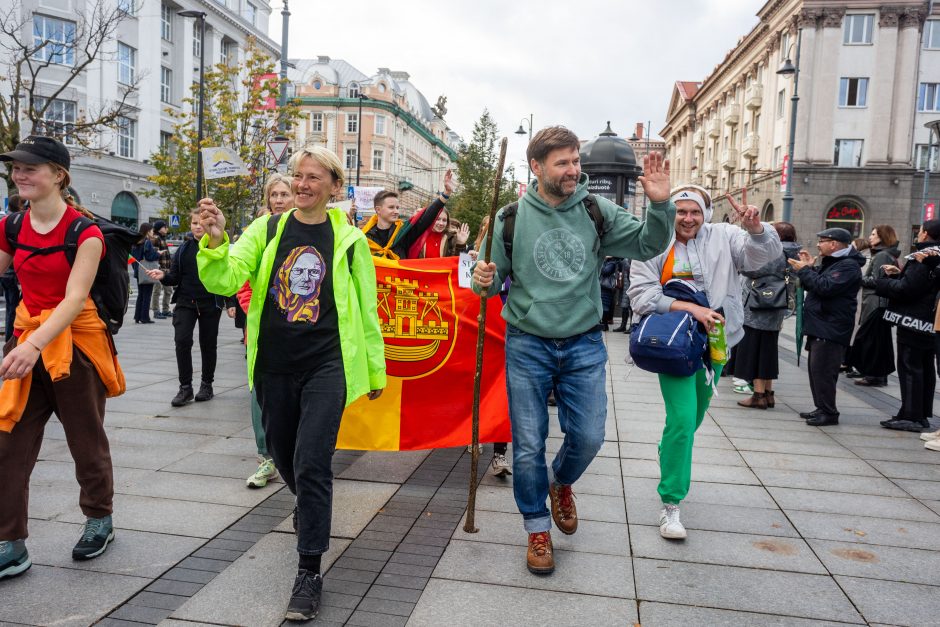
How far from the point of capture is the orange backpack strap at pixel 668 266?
14.3 feet

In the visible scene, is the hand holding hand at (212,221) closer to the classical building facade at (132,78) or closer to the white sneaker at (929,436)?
the white sneaker at (929,436)

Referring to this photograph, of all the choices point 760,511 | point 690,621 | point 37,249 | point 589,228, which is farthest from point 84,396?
point 760,511

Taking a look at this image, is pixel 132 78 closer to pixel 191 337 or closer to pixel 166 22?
pixel 166 22

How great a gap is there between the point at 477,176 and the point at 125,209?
1807 centimetres

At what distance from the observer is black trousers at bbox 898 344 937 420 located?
23.0 ft

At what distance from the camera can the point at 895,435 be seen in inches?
266

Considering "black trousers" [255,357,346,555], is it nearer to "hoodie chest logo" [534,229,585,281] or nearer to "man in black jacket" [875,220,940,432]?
"hoodie chest logo" [534,229,585,281]

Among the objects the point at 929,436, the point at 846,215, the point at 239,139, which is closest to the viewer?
the point at 929,436

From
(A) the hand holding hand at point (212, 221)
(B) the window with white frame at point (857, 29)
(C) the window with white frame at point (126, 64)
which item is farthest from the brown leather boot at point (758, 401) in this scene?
(C) the window with white frame at point (126, 64)

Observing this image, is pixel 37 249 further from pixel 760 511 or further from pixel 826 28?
pixel 826 28

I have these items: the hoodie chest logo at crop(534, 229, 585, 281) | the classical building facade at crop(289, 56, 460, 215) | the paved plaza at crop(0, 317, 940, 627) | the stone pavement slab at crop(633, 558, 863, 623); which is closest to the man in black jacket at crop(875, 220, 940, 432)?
the paved plaza at crop(0, 317, 940, 627)

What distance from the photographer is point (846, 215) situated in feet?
126

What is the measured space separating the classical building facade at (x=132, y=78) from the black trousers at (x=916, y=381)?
27874 millimetres

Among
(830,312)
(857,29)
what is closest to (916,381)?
(830,312)
